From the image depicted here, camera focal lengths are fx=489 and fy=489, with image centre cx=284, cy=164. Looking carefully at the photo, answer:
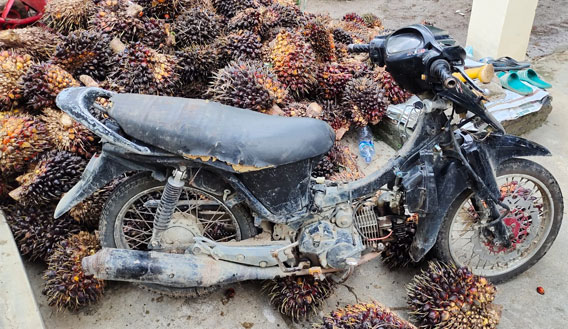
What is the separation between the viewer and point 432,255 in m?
2.98

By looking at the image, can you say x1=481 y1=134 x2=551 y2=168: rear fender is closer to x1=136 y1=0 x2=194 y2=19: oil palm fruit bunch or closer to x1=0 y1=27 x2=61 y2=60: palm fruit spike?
x1=136 y1=0 x2=194 y2=19: oil palm fruit bunch

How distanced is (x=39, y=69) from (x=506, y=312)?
10.5ft

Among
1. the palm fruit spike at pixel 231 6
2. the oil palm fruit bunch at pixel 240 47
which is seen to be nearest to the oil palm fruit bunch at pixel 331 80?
the oil palm fruit bunch at pixel 240 47

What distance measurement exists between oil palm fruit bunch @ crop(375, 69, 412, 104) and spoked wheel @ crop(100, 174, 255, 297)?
1960 millimetres

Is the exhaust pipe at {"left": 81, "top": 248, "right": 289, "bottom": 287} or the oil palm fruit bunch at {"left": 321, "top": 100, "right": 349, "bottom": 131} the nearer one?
the exhaust pipe at {"left": 81, "top": 248, "right": 289, "bottom": 287}

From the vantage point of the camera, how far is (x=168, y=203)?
7.84 ft

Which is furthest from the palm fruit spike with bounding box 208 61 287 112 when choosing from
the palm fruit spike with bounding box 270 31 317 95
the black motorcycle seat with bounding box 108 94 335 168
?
the black motorcycle seat with bounding box 108 94 335 168

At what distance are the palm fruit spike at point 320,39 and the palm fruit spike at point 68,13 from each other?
1678 millimetres

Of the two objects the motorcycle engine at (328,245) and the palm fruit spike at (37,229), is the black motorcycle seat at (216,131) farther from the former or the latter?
the palm fruit spike at (37,229)

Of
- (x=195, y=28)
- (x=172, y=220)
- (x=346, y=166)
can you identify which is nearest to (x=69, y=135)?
(x=172, y=220)

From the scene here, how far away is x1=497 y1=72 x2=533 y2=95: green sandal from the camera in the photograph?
4.32 meters

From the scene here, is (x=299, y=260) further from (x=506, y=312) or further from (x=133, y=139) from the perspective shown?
(x=506, y=312)

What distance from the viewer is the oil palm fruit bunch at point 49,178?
2.81m

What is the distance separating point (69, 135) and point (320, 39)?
2094 mm
